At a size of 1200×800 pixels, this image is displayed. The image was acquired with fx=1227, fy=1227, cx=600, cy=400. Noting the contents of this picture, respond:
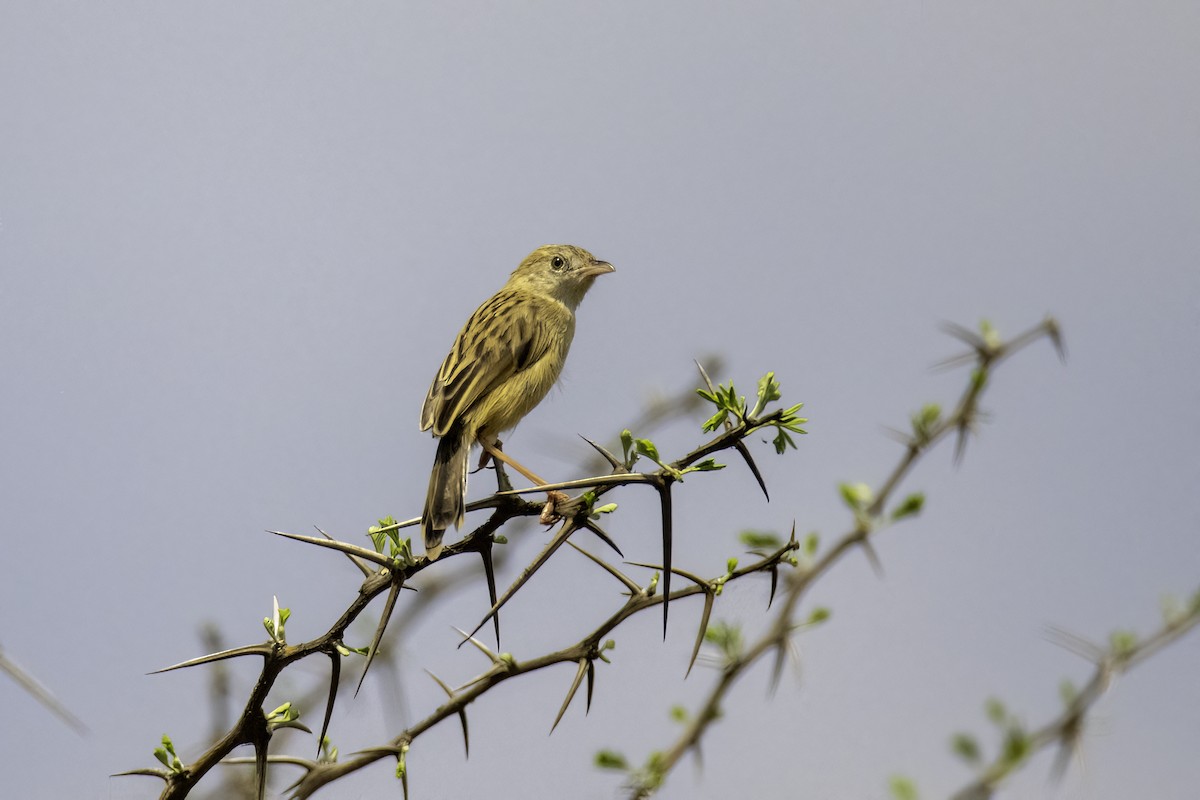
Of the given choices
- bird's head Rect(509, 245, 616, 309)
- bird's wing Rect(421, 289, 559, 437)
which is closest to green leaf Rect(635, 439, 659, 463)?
bird's wing Rect(421, 289, 559, 437)

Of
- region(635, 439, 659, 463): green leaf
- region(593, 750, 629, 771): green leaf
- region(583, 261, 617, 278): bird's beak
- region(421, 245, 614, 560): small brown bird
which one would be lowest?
region(593, 750, 629, 771): green leaf

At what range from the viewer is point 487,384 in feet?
20.6

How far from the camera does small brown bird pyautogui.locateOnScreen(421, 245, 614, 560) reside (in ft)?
18.0

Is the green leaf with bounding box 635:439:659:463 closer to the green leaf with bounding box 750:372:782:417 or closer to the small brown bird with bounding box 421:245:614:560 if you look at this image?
the green leaf with bounding box 750:372:782:417

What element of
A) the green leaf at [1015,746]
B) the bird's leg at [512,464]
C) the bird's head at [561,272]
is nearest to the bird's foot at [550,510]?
the bird's leg at [512,464]

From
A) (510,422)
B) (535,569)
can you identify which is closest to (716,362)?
(510,422)

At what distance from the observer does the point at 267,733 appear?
3.61m

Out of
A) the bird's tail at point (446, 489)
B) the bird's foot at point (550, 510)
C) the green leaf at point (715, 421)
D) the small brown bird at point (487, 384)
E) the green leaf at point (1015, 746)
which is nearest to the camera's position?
the green leaf at point (1015, 746)

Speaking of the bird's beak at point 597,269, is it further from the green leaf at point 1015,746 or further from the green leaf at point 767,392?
the green leaf at point 1015,746

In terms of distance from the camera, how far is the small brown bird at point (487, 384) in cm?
549

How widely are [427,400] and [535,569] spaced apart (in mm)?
3042

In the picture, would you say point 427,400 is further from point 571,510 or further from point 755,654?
point 755,654

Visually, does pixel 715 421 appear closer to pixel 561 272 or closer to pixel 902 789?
pixel 902 789

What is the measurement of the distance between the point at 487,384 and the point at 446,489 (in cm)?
104
